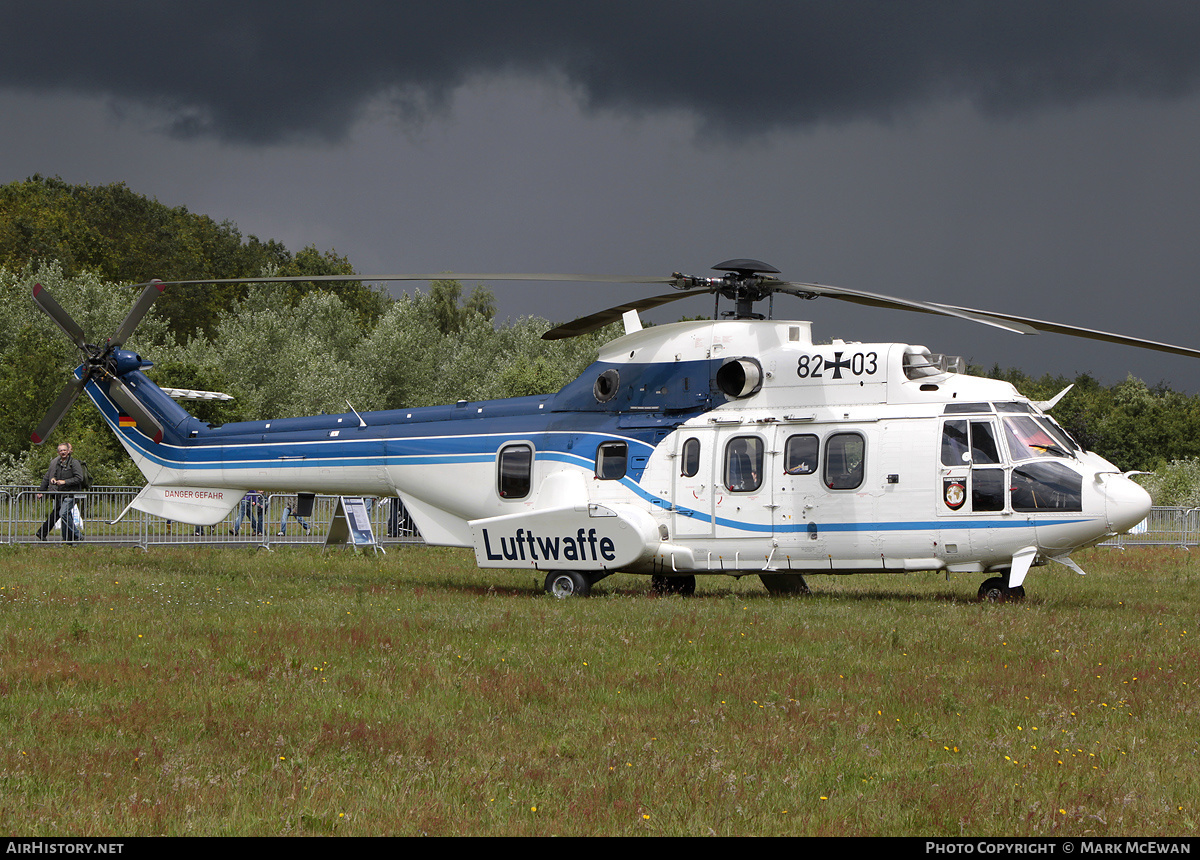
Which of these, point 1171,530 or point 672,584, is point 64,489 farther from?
point 1171,530

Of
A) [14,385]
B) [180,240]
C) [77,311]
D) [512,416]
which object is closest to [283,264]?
[180,240]

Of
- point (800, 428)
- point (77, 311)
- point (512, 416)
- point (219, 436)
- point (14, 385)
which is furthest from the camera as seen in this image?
Answer: point (77, 311)

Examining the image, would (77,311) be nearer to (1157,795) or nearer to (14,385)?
(14,385)

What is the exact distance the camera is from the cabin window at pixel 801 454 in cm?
1667

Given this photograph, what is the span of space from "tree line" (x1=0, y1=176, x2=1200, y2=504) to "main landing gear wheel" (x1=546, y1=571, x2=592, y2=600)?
3419cm

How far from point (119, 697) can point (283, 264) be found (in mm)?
104167

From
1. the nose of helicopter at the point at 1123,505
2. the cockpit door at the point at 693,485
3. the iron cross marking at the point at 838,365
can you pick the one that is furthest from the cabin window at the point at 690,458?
the nose of helicopter at the point at 1123,505

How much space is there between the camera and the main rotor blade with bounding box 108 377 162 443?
22.2 metres

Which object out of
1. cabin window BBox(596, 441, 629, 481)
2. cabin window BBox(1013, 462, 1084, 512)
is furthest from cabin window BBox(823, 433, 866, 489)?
cabin window BBox(596, 441, 629, 481)

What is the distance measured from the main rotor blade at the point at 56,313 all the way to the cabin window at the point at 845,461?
45.2ft

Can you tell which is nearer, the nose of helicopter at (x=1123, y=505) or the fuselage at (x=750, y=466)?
the nose of helicopter at (x=1123, y=505)

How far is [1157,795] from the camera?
22.9 feet

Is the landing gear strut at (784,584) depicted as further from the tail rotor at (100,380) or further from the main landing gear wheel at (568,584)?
the tail rotor at (100,380)

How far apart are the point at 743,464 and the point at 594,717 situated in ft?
27.9
